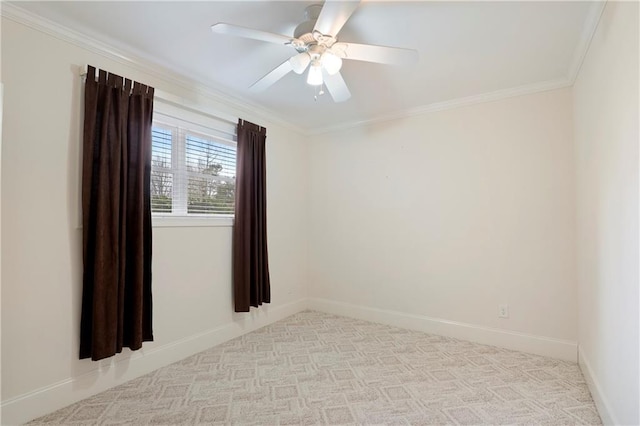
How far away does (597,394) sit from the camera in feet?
6.45

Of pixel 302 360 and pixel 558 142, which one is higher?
pixel 558 142

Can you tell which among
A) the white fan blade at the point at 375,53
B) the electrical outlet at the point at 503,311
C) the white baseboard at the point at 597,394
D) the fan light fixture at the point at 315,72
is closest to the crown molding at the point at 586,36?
the white fan blade at the point at 375,53

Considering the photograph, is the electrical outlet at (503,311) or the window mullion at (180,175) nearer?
the window mullion at (180,175)

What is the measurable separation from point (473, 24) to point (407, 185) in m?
1.77

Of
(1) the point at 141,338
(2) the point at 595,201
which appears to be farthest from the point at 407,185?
(1) the point at 141,338

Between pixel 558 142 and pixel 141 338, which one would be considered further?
pixel 558 142

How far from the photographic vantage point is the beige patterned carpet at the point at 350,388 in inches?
75.8

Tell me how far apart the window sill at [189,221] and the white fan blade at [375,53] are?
187 cm

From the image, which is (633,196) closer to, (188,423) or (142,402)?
(188,423)

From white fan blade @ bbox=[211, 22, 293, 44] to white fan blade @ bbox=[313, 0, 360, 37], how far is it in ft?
0.72

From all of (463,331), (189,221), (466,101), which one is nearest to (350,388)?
(463,331)

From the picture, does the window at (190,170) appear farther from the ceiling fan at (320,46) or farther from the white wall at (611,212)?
the white wall at (611,212)

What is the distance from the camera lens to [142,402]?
2.08 metres

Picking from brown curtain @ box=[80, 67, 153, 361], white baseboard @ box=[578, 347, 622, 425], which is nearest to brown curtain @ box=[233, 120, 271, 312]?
brown curtain @ box=[80, 67, 153, 361]
